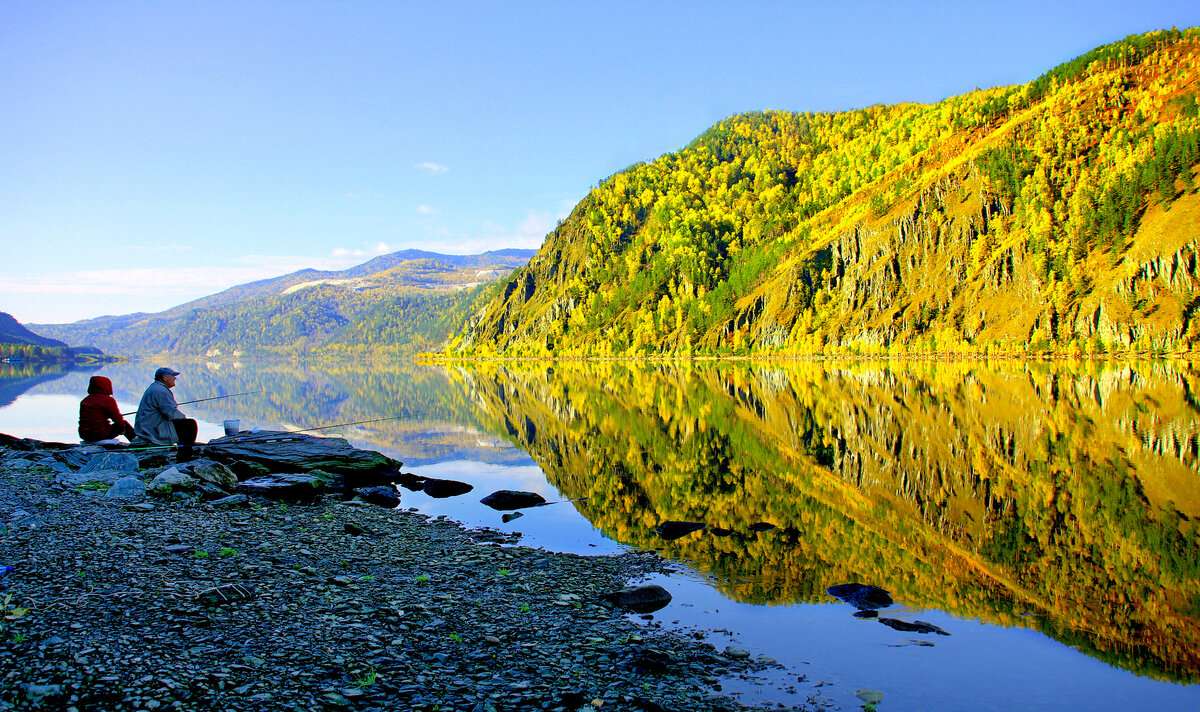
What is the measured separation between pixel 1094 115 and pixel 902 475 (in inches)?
7058

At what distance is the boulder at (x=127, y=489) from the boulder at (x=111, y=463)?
3.91 m

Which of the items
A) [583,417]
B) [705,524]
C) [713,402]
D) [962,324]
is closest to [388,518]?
[705,524]

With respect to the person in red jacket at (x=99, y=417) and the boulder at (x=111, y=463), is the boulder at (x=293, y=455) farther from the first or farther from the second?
the person in red jacket at (x=99, y=417)

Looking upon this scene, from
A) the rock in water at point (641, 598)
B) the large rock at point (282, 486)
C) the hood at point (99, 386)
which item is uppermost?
the hood at point (99, 386)

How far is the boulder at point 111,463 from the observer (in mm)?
21623

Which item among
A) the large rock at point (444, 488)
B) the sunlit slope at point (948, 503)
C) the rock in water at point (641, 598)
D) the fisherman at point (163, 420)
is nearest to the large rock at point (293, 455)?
the fisherman at point (163, 420)

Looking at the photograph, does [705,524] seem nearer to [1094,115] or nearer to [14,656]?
[14,656]

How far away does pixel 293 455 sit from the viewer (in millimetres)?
24578

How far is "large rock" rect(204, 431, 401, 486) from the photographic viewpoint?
23.5 m

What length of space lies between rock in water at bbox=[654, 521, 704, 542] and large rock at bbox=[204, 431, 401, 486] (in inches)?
503


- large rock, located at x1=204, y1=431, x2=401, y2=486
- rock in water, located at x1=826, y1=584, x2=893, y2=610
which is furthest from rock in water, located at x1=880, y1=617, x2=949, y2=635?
large rock, located at x1=204, y1=431, x2=401, y2=486

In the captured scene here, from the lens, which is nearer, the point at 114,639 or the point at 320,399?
the point at 114,639

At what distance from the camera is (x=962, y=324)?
139250mm

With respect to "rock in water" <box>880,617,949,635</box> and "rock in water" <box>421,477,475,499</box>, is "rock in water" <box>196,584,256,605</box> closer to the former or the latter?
"rock in water" <box>880,617,949,635</box>
